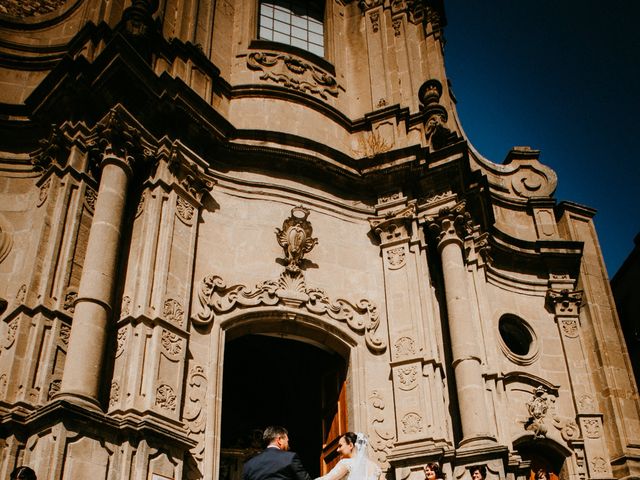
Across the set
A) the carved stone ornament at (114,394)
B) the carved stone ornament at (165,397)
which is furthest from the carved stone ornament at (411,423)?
the carved stone ornament at (114,394)

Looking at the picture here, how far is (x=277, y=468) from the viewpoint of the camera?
554 cm

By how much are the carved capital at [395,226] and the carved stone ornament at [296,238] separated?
1.42m

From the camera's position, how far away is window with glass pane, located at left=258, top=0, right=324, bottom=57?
16.4m

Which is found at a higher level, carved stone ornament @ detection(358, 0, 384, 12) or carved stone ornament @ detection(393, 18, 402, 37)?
carved stone ornament @ detection(358, 0, 384, 12)

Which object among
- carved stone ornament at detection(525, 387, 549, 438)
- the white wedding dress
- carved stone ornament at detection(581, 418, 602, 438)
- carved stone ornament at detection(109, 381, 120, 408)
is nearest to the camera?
the white wedding dress

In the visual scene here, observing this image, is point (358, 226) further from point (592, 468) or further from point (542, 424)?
point (592, 468)

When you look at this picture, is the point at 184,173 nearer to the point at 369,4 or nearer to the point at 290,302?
the point at 290,302

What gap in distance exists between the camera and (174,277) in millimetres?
11312

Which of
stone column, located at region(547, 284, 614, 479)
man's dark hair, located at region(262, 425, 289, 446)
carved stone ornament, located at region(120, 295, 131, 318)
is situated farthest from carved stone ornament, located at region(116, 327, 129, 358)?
stone column, located at region(547, 284, 614, 479)

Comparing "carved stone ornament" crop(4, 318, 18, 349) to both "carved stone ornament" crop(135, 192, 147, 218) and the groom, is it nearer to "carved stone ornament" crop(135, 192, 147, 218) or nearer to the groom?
"carved stone ornament" crop(135, 192, 147, 218)

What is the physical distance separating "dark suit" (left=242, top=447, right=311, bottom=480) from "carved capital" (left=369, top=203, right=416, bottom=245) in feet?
27.4

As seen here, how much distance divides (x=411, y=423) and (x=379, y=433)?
56 cm

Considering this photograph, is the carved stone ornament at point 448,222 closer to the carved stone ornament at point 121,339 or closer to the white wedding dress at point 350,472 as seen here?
the carved stone ornament at point 121,339

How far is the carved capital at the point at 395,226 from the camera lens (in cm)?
1371
